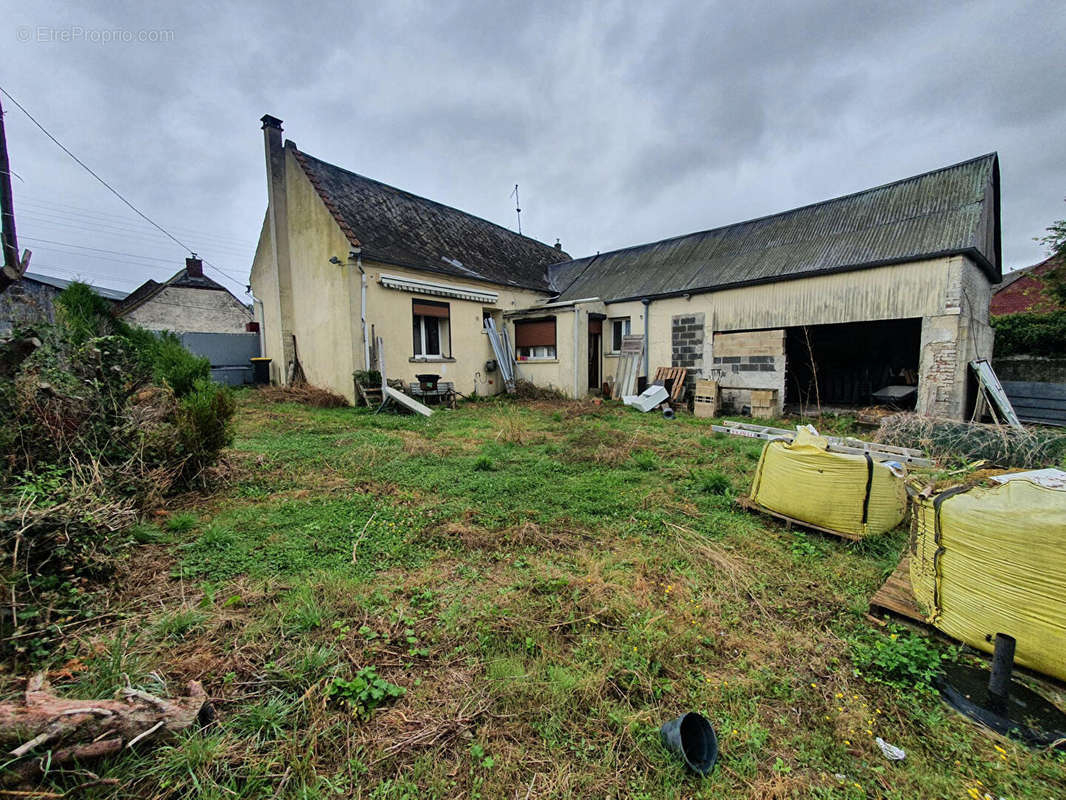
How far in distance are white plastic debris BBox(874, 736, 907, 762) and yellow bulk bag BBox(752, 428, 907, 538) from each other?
2097 mm

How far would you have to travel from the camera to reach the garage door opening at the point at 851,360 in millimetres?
11594

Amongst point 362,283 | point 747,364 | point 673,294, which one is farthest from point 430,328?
point 747,364

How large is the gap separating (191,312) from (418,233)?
683 inches

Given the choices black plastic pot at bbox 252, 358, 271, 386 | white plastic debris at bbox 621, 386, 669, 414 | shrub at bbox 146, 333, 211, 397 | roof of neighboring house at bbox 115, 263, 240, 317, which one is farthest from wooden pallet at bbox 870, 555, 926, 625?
roof of neighboring house at bbox 115, 263, 240, 317

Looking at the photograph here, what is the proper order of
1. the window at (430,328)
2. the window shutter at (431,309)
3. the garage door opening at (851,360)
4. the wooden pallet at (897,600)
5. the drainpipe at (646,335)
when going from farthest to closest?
1. the drainpipe at (646,335)
2. the garage door opening at (851,360)
3. the window at (430,328)
4. the window shutter at (431,309)
5. the wooden pallet at (897,600)

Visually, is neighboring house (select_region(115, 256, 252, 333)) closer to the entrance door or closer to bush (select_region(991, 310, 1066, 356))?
the entrance door

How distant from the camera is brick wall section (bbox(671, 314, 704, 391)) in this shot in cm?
1102

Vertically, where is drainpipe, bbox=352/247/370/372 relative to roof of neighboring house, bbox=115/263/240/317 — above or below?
below

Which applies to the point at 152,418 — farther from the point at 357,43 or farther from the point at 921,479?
the point at 357,43

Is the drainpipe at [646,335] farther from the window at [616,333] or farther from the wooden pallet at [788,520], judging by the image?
the wooden pallet at [788,520]

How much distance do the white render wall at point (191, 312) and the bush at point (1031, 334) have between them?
3165 cm

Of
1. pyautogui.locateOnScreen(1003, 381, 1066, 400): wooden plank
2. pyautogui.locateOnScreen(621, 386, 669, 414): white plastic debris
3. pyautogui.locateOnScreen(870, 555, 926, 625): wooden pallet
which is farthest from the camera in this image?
pyautogui.locateOnScreen(621, 386, 669, 414): white plastic debris

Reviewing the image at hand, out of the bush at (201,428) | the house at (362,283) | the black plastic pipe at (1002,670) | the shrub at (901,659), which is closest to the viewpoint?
the black plastic pipe at (1002,670)

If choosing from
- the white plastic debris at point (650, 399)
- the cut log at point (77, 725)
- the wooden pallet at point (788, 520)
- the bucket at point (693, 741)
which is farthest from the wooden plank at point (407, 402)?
the bucket at point (693, 741)
